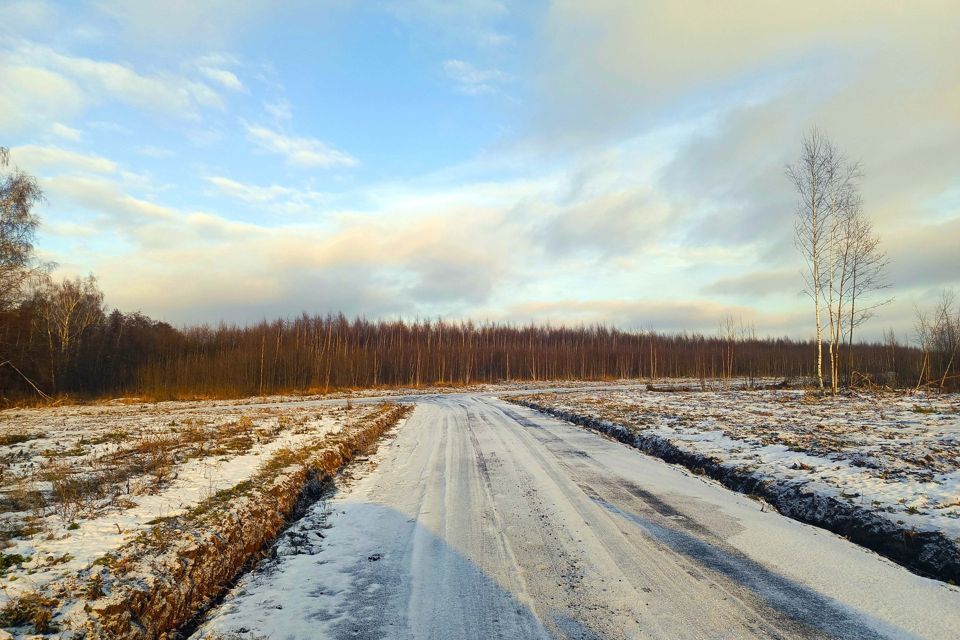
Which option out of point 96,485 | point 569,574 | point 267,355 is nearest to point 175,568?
point 569,574

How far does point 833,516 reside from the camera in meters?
6.37

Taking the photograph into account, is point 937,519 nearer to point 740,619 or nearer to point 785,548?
point 785,548

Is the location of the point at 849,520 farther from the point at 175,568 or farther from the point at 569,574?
the point at 175,568

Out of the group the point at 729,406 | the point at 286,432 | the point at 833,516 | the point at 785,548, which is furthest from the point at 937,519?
the point at 729,406

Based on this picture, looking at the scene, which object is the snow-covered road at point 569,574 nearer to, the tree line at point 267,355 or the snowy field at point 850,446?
the snowy field at point 850,446

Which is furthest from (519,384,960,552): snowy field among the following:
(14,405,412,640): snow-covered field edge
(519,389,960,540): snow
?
(14,405,412,640): snow-covered field edge

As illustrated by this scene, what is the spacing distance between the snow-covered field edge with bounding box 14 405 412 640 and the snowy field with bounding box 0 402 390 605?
0.25m

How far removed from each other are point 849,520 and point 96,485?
1041 centimetres

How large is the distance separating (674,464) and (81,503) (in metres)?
10.3

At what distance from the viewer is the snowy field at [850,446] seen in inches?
255

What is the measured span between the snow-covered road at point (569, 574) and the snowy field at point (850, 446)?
1184 mm

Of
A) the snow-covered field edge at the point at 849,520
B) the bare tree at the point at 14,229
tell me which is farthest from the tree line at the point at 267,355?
the snow-covered field edge at the point at 849,520

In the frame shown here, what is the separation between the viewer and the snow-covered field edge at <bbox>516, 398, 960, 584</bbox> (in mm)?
4992

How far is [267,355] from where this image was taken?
→ 53094mm
